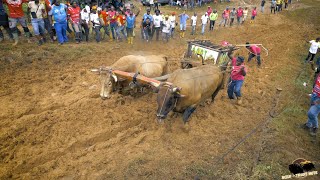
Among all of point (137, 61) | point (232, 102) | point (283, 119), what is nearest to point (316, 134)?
point (283, 119)

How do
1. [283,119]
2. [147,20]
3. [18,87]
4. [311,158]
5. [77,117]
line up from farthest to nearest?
[147,20] → [18,87] → [283,119] → [77,117] → [311,158]

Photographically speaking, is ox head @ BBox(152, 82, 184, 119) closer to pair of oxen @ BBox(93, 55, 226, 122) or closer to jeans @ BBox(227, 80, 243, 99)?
pair of oxen @ BBox(93, 55, 226, 122)

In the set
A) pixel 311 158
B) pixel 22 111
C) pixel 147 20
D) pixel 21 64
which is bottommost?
pixel 311 158

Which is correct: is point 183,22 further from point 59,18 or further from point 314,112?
point 314,112

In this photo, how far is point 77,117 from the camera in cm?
757

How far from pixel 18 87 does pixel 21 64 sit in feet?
6.07

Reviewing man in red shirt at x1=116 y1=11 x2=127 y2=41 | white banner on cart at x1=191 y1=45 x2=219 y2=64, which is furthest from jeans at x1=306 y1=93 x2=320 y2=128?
man in red shirt at x1=116 y1=11 x2=127 y2=41

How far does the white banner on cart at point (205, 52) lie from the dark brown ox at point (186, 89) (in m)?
1.00

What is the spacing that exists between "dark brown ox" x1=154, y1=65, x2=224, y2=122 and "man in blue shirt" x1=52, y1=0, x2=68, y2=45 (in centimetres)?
745

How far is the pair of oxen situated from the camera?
657cm

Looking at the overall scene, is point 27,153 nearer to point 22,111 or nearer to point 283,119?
point 22,111

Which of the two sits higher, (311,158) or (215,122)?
(215,122)

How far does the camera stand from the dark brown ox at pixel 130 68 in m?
7.36

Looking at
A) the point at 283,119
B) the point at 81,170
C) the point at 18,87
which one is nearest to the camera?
the point at 81,170
